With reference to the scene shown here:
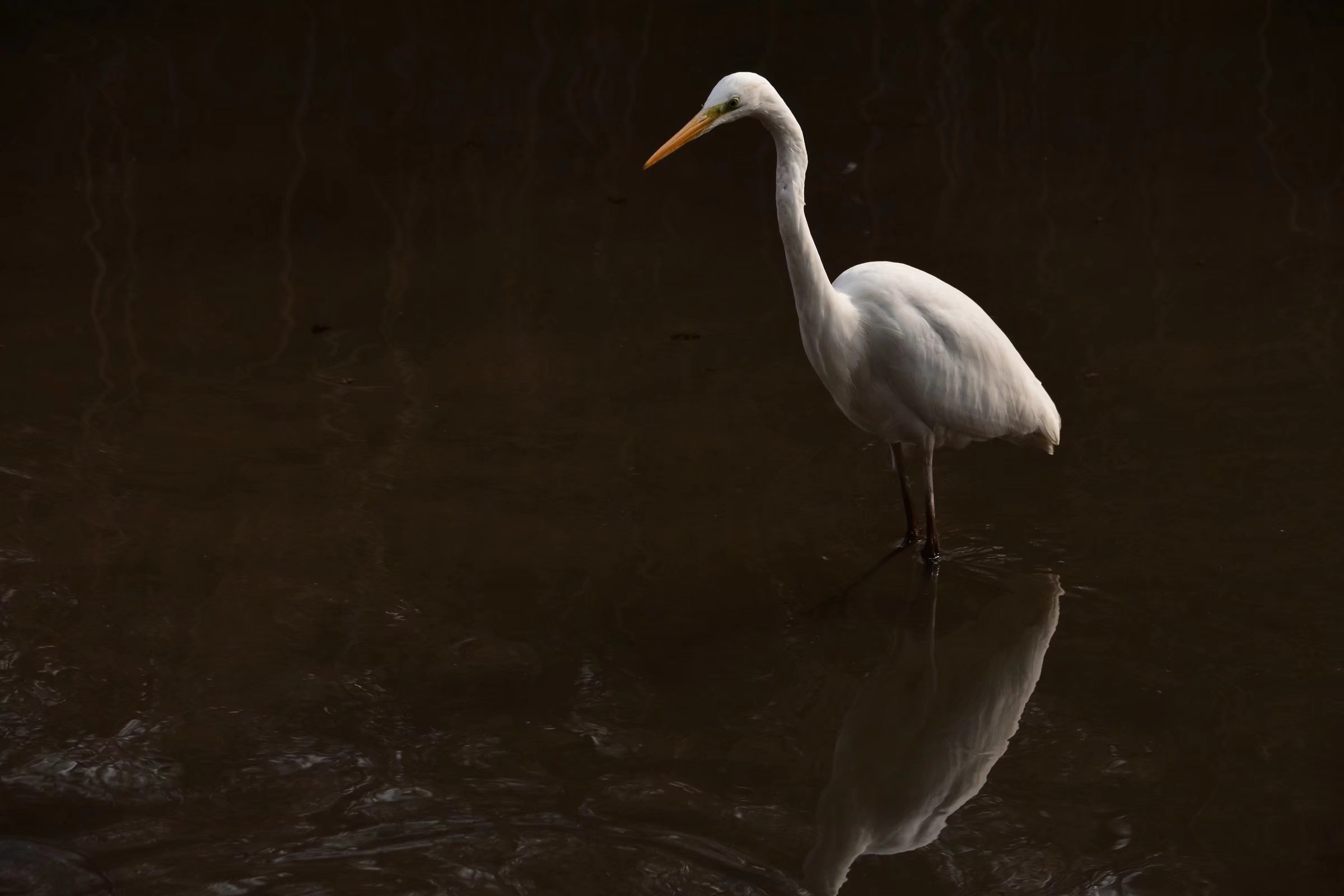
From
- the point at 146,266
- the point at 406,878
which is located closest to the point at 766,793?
the point at 406,878

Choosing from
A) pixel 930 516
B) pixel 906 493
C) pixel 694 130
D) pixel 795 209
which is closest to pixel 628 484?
pixel 906 493

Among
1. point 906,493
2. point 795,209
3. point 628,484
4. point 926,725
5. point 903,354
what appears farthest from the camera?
point 628,484

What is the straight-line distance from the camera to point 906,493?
427 cm

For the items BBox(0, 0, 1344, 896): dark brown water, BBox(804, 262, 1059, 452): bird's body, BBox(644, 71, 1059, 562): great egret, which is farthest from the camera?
BBox(804, 262, 1059, 452): bird's body

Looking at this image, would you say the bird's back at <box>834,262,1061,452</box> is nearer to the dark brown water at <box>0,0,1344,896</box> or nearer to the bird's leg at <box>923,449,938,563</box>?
the bird's leg at <box>923,449,938,563</box>

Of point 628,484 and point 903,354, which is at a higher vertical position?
point 903,354

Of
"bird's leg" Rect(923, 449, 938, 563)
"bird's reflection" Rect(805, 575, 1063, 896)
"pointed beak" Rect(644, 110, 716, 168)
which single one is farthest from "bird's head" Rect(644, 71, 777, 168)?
"bird's reflection" Rect(805, 575, 1063, 896)

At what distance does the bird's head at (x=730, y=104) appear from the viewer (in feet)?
12.3

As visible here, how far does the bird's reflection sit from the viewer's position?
3.31m

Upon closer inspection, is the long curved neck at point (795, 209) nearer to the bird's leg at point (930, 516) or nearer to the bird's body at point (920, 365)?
the bird's body at point (920, 365)

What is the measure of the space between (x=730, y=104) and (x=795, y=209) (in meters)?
0.31


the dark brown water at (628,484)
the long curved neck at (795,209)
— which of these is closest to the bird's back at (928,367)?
the long curved neck at (795,209)

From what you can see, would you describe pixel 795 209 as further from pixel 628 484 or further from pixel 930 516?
pixel 628 484

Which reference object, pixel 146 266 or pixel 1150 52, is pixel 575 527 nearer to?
pixel 146 266
